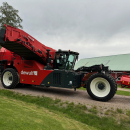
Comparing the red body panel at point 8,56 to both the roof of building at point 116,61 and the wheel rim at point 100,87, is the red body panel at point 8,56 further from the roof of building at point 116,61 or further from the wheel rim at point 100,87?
the roof of building at point 116,61

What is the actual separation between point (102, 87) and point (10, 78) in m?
6.24

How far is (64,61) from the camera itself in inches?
302

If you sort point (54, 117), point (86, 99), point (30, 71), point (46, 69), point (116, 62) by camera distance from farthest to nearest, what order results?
point (116, 62) → point (30, 71) → point (46, 69) → point (86, 99) → point (54, 117)

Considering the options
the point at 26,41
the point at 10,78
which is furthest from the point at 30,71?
the point at 26,41

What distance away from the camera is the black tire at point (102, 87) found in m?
5.91

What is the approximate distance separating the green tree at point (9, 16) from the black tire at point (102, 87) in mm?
27946

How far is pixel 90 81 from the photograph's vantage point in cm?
641

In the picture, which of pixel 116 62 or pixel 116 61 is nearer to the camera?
pixel 116 62

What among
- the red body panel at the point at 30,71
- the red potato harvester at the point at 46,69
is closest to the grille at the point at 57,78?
the red potato harvester at the point at 46,69

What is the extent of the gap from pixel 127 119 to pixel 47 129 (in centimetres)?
272

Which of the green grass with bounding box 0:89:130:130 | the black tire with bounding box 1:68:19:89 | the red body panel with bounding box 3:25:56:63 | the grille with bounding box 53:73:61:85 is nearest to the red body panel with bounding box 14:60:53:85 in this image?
the black tire with bounding box 1:68:19:89

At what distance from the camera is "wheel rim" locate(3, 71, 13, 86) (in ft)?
29.2

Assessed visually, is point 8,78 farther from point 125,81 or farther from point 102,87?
point 125,81

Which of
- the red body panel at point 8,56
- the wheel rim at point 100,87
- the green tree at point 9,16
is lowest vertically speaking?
the wheel rim at point 100,87
